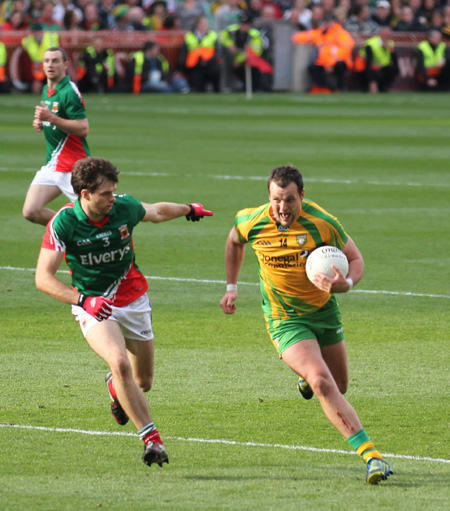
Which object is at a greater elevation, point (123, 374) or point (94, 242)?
point (94, 242)

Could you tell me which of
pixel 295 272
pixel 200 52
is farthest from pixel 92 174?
pixel 200 52

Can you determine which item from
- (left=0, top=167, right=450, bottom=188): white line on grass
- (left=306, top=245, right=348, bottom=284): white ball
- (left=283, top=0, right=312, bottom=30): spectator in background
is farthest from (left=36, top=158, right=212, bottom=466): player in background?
(left=283, top=0, right=312, bottom=30): spectator in background

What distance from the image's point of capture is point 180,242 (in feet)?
49.4

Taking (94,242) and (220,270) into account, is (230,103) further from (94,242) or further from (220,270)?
(94,242)

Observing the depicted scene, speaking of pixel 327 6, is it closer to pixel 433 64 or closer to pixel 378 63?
pixel 378 63

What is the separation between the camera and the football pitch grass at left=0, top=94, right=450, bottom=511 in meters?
6.53

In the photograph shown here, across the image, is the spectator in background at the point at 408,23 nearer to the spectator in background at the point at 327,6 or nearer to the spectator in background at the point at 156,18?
the spectator in background at the point at 327,6

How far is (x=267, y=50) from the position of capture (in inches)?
1555

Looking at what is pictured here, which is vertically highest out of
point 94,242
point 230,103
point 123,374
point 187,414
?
point 94,242

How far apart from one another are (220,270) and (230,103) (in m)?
23.2

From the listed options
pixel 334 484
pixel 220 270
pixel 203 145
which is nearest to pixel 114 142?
pixel 203 145

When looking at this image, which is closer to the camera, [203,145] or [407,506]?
[407,506]

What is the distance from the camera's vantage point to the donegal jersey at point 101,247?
717 centimetres

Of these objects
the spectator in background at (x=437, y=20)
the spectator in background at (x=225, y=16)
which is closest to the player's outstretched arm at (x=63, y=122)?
the spectator in background at (x=225, y=16)
